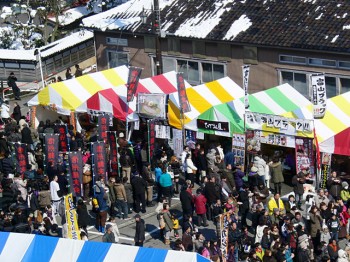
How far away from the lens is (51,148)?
2698cm

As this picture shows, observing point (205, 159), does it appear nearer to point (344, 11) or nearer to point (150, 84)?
point (150, 84)

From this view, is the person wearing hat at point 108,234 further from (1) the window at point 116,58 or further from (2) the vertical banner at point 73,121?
(1) the window at point 116,58

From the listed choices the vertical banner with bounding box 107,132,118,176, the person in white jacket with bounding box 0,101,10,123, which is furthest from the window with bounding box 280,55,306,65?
the person in white jacket with bounding box 0,101,10,123

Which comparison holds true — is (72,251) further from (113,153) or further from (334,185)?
(113,153)

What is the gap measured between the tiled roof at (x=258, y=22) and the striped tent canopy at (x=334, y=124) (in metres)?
3.50

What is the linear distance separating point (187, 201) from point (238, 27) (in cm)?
1108

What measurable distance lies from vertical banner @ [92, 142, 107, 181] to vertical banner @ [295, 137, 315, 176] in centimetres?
584

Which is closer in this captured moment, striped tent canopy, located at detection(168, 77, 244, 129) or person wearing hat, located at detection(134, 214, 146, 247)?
person wearing hat, located at detection(134, 214, 146, 247)

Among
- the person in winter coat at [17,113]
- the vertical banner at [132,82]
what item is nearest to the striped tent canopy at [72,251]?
the vertical banner at [132,82]

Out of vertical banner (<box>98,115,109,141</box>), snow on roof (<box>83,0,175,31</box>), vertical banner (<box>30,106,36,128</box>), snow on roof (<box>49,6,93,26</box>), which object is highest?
snow on roof (<box>49,6,93,26</box>)

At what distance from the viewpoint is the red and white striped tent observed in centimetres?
2933

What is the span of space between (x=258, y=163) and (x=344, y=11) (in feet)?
26.8

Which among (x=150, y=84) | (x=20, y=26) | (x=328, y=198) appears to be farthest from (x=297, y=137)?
(x=20, y=26)

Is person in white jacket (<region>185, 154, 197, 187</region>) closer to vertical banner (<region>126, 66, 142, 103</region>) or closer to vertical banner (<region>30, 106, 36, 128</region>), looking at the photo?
vertical banner (<region>126, 66, 142, 103</region>)
